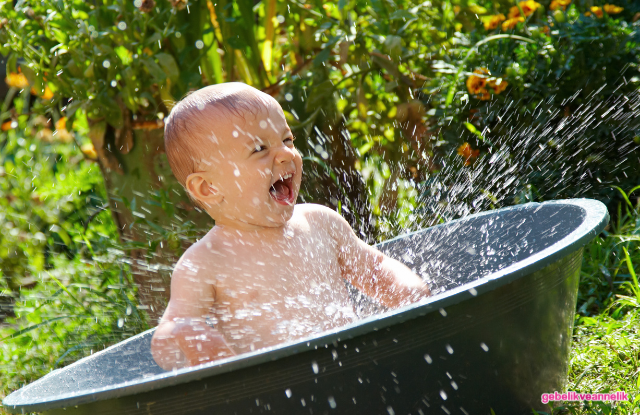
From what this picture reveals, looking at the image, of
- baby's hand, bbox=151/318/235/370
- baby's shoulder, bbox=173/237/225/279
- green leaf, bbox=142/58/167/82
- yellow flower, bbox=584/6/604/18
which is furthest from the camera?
yellow flower, bbox=584/6/604/18

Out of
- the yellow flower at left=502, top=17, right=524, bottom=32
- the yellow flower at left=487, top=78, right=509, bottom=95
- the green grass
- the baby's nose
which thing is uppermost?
the yellow flower at left=502, top=17, right=524, bottom=32

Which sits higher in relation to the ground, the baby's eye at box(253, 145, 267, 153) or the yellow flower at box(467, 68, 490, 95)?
the baby's eye at box(253, 145, 267, 153)

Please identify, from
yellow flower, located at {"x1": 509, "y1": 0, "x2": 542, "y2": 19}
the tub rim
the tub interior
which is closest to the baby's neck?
the tub interior

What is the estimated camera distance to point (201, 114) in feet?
5.33

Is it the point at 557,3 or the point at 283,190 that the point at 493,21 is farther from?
the point at 283,190

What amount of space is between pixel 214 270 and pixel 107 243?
4.53 ft

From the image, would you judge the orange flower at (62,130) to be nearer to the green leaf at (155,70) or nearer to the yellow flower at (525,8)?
the green leaf at (155,70)

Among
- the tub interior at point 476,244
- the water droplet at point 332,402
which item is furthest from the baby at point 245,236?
the water droplet at point 332,402

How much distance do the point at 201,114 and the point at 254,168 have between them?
0.63 ft

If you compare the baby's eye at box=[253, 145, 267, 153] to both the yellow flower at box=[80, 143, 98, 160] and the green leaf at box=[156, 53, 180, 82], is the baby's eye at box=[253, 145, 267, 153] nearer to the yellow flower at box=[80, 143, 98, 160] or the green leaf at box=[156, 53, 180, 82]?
the green leaf at box=[156, 53, 180, 82]

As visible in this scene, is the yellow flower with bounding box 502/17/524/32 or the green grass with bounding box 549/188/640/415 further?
the yellow flower with bounding box 502/17/524/32

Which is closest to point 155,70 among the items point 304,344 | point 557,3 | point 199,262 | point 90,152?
point 90,152

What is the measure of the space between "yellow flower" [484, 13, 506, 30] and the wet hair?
143 cm

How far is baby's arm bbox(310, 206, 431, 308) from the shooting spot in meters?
1.86
